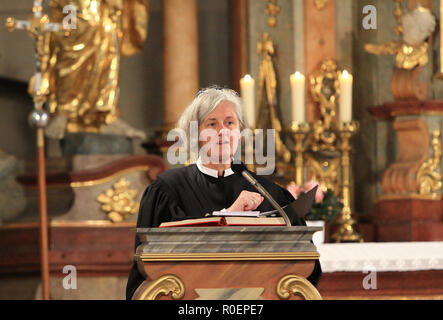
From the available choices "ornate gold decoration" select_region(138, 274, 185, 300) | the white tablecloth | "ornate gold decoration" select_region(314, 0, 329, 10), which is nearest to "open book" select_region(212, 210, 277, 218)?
"ornate gold decoration" select_region(138, 274, 185, 300)

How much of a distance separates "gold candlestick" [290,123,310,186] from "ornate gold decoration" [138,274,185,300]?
11.7 ft

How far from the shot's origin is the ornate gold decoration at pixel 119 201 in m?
6.11

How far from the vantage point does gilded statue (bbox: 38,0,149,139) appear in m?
6.22

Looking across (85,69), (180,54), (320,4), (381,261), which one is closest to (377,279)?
(381,261)

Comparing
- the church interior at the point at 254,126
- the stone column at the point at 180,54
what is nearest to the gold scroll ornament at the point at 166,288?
the church interior at the point at 254,126

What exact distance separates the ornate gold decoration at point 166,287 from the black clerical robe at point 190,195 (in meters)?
0.33

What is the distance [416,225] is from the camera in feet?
20.6

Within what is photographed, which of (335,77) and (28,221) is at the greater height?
(335,77)

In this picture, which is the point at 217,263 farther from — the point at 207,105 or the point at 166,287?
the point at 207,105

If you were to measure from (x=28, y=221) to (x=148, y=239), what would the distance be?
345cm

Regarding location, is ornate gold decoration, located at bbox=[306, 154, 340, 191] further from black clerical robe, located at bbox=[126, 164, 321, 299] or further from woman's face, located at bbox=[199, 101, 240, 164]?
woman's face, located at bbox=[199, 101, 240, 164]

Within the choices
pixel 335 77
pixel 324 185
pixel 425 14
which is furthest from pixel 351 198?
pixel 425 14

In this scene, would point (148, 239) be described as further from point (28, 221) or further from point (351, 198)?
point (351, 198)

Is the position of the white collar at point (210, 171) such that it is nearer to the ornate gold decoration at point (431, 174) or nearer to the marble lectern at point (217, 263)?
the marble lectern at point (217, 263)
